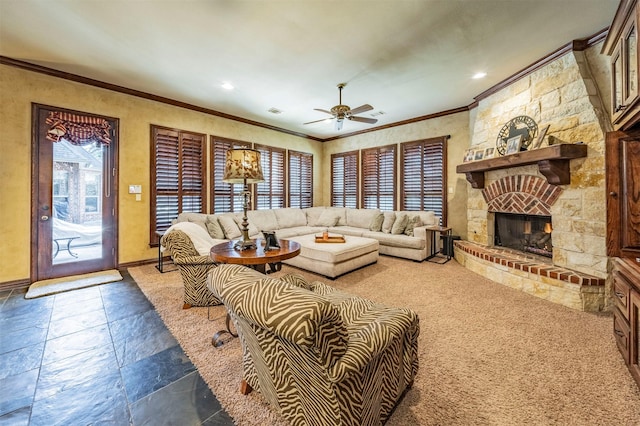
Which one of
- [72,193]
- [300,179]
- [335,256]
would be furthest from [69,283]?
[300,179]

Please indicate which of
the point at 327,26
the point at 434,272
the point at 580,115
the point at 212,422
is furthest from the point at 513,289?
the point at 327,26

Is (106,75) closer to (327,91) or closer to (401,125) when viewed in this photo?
(327,91)

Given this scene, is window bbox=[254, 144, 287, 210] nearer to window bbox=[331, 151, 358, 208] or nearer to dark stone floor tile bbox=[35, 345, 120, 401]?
window bbox=[331, 151, 358, 208]

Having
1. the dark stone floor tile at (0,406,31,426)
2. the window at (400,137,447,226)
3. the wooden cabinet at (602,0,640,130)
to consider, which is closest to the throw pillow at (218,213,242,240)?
the dark stone floor tile at (0,406,31,426)

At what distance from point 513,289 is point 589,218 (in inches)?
45.5

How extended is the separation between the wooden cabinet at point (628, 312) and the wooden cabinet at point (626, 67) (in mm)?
1098

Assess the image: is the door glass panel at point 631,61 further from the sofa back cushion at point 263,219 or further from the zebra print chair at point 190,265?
the sofa back cushion at point 263,219

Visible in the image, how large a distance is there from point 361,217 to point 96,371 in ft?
17.3

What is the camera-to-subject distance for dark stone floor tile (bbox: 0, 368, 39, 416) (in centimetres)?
151

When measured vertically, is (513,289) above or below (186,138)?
below

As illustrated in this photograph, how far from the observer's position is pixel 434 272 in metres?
4.07

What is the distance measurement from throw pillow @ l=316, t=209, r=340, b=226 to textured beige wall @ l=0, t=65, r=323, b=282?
9.58ft

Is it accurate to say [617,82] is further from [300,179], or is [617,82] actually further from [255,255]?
[300,179]

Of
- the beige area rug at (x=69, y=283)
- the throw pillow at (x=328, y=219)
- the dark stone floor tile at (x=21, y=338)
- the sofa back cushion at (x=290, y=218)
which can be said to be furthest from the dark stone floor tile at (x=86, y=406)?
the throw pillow at (x=328, y=219)
